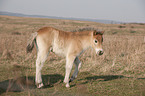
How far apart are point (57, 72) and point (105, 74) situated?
2807 millimetres

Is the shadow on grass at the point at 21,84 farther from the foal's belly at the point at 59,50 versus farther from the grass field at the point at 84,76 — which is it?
the foal's belly at the point at 59,50

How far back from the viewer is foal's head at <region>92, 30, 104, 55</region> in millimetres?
7184

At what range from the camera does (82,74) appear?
9289 millimetres

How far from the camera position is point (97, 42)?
722 cm

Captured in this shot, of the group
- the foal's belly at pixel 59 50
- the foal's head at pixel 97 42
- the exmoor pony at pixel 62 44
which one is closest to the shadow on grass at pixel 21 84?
the exmoor pony at pixel 62 44

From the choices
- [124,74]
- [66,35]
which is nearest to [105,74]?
[124,74]

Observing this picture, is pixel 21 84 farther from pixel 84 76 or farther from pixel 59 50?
pixel 84 76

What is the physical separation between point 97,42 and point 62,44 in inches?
61.6

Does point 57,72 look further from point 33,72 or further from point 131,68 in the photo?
point 131,68

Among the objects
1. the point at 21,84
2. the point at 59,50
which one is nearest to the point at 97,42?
the point at 59,50

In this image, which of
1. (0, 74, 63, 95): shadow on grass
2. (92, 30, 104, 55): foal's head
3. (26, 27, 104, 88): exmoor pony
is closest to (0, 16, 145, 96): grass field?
(0, 74, 63, 95): shadow on grass

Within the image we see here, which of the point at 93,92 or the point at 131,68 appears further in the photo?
the point at 131,68

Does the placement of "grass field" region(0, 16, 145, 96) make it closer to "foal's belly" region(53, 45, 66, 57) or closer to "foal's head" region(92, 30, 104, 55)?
"foal's head" region(92, 30, 104, 55)

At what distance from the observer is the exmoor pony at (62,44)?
6816mm
